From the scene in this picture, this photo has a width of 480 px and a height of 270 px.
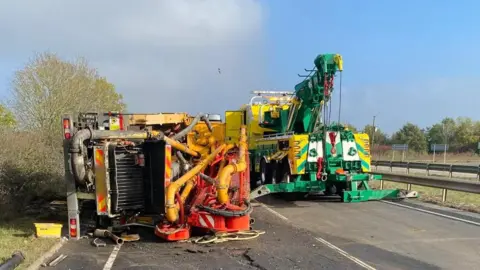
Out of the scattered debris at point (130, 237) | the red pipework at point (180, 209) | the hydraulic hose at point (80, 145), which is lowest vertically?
the scattered debris at point (130, 237)

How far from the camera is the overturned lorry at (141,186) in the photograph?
329 inches

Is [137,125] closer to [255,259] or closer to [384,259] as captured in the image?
[255,259]

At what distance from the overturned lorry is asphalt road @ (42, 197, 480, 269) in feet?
1.44

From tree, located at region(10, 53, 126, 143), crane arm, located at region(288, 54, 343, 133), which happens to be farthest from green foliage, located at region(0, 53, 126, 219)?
crane arm, located at region(288, 54, 343, 133)

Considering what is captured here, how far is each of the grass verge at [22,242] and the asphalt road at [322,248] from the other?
39 centimetres

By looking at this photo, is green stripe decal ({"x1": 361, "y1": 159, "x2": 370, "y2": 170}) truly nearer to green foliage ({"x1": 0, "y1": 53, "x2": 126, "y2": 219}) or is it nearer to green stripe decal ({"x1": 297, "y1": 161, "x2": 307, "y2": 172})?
green stripe decal ({"x1": 297, "y1": 161, "x2": 307, "y2": 172})

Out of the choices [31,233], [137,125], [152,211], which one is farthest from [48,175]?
[152,211]

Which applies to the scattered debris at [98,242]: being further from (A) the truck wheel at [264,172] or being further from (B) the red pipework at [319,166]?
(A) the truck wheel at [264,172]

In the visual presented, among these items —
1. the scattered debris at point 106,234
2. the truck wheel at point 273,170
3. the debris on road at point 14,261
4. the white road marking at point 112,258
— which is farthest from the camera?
the truck wheel at point 273,170

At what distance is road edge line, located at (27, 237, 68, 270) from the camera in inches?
257

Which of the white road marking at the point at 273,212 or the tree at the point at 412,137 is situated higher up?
the white road marking at the point at 273,212

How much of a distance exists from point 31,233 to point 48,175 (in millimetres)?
6128

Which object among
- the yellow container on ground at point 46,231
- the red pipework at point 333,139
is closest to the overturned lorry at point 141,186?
the yellow container on ground at point 46,231

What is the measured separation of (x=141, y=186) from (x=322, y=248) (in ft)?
11.7
